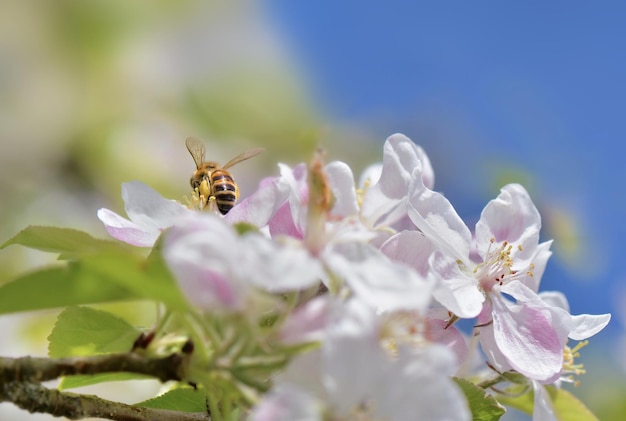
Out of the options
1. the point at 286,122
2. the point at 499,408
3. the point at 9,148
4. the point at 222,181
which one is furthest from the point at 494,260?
the point at 9,148

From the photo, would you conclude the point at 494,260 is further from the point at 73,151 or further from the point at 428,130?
the point at 73,151

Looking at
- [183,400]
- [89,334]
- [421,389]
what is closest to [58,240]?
[89,334]

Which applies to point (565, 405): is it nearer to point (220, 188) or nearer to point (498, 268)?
point (498, 268)

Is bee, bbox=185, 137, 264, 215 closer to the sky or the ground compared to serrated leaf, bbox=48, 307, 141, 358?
closer to the sky

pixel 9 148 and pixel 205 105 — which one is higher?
pixel 205 105

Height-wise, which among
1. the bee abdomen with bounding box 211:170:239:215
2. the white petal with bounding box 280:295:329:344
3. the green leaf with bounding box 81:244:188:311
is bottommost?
the white petal with bounding box 280:295:329:344

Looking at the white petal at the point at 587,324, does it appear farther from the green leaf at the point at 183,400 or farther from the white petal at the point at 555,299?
the green leaf at the point at 183,400

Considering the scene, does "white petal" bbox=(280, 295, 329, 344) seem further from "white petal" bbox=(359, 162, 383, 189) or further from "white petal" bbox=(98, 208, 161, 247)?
"white petal" bbox=(359, 162, 383, 189)

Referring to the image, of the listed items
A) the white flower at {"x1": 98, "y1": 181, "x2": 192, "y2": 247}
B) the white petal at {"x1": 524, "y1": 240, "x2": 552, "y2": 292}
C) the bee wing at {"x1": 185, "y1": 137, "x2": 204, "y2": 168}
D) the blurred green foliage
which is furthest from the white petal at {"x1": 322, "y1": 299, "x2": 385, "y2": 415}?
the blurred green foliage
